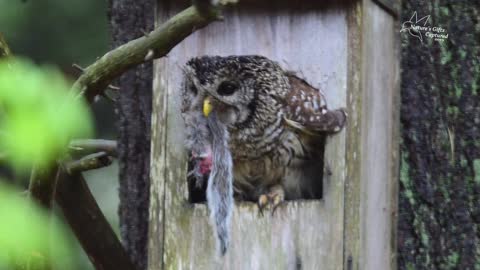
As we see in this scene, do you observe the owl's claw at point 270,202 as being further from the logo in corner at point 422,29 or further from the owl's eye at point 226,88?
the logo in corner at point 422,29

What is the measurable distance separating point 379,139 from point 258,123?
0.39 meters

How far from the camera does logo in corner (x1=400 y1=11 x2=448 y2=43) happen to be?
3.52 meters

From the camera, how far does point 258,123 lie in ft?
10.7

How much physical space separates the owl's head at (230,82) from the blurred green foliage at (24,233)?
139 centimetres

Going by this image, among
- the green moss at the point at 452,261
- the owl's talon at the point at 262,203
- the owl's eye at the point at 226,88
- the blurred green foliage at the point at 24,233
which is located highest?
the owl's eye at the point at 226,88

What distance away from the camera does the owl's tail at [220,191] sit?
9.87 feet

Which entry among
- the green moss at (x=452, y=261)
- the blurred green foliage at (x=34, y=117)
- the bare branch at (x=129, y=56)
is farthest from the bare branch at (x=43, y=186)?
the green moss at (x=452, y=261)

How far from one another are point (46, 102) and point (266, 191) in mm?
1750

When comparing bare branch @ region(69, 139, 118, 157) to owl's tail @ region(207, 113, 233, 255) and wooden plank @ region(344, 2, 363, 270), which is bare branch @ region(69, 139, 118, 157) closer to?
owl's tail @ region(207, 113, 233, 255)

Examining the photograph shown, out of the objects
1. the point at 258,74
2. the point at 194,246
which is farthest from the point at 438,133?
the point at 194,246

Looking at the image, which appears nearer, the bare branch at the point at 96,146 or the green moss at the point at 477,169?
the bare branch at the point at 96,146

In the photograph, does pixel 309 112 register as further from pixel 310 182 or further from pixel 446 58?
pixel 446 58

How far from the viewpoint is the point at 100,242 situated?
2.81 meters

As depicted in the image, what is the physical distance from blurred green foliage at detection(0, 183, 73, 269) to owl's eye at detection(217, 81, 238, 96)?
1.47 metres
